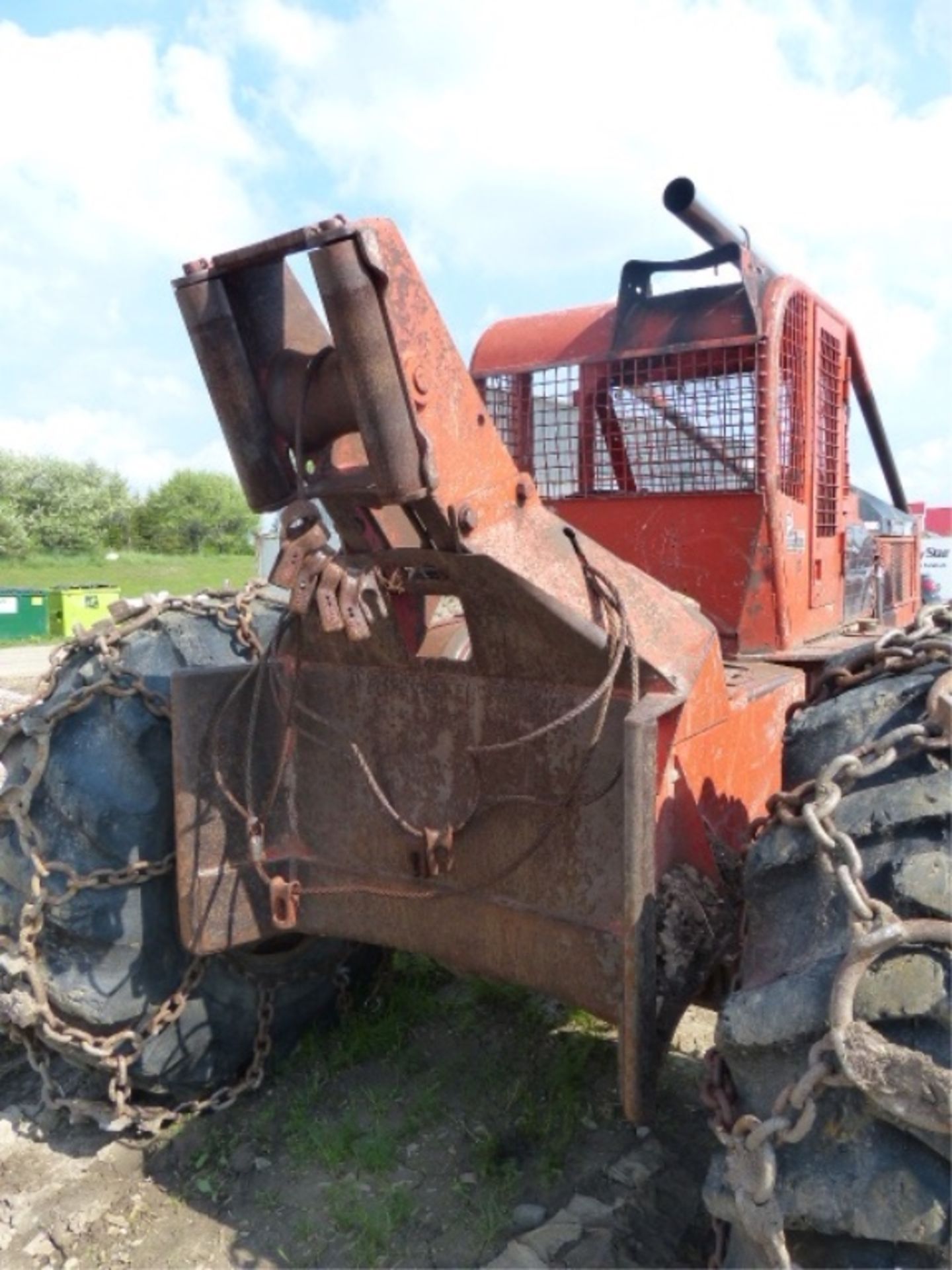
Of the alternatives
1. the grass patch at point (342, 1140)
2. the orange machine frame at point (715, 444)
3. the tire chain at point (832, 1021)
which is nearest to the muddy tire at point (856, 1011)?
the tire chain at point (832, 1021)

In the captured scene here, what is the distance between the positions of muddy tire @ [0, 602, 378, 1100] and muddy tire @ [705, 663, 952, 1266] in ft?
5.18

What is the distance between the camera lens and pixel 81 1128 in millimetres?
3047

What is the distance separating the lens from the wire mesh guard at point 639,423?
3.15 meters

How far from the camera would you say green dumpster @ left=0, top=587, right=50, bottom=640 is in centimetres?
1978

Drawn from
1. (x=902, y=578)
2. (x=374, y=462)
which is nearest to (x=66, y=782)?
(x=374, y=462)

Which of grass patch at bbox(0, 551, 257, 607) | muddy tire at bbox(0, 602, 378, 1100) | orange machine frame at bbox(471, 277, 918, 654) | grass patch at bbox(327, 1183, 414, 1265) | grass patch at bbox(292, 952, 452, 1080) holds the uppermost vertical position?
orange machine frame at bbox(471, 277, 918, 654)

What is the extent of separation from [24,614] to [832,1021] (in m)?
20.1

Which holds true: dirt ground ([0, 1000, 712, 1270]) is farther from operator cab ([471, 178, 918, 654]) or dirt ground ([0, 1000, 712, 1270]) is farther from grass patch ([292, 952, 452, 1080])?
operator cab ([471, 178, 918, 654])

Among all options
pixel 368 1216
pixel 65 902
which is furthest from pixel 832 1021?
pixel 65 902

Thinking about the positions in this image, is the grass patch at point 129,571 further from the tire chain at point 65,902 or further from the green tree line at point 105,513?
the tire chain at point 65,902

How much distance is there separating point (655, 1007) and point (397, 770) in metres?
0.81

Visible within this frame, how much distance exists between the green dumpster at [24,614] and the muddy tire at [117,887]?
1805cm

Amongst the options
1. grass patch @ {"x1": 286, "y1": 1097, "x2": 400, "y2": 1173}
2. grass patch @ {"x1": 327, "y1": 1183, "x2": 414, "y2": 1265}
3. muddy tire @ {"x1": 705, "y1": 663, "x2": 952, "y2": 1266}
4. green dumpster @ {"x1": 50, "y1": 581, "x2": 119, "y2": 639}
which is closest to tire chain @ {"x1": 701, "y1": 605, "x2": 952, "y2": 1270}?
muddy tire @ {"x1": 705, "y1": 663, "x2": 952, "y2": 1266}

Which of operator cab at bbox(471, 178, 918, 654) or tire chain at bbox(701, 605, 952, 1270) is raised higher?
operator cab at bbox(471, 178, 918, 654)
